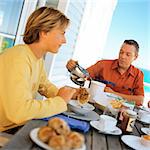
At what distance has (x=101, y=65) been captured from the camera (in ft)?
8.92

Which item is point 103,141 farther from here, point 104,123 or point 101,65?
point 101,65

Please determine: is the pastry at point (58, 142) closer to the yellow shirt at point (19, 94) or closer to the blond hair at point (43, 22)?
the yellow shirt at point (19, 94)

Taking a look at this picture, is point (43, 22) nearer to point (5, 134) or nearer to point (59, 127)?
point (5, 134)

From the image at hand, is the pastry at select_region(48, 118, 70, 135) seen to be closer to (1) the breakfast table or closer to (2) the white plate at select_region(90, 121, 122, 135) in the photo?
(1) the breakfast table

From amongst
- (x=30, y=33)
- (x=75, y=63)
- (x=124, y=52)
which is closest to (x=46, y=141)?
(x=30, y=33)

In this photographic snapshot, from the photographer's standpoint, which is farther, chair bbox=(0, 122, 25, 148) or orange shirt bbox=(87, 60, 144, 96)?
orange shirt bbox=(87, 60, 144, 96)

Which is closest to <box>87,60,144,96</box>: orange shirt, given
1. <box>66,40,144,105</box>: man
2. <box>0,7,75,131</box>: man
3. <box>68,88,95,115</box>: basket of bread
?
<box>66,40,144,105</box>: man

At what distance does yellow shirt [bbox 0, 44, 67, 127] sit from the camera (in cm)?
125

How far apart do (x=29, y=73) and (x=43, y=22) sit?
11.8 inches

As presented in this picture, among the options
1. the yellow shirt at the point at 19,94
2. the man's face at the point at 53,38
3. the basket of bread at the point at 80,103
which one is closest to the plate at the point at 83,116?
the basket of bread at the point at 80,103

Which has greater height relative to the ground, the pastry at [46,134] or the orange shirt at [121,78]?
the orange shirt at [121,78]

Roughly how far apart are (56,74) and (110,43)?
8593 millimetres

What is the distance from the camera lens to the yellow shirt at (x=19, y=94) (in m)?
1.25

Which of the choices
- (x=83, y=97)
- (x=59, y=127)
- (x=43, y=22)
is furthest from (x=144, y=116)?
(x=59, y=127)
